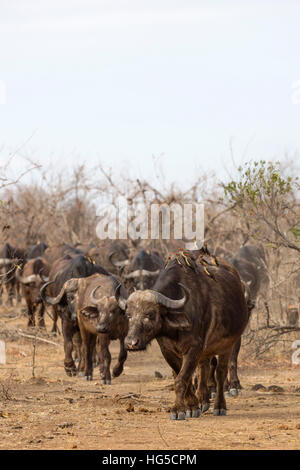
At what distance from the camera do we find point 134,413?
348 inches

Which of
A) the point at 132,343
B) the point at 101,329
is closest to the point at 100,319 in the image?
the point at 101,329

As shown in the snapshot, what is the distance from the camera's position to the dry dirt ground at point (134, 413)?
7105mm

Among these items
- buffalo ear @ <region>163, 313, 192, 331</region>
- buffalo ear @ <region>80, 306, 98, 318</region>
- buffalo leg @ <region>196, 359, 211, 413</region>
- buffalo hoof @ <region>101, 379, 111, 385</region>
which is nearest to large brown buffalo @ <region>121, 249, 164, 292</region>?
buffalo ear @ <region>80, 306, 98, 318</region>

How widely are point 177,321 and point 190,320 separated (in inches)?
5.4

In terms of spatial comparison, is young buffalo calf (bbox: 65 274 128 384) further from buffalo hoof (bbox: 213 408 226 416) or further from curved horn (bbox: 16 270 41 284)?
curved horn (bbox: 16 270 41 284)

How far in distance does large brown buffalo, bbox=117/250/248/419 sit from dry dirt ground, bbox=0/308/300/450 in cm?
37

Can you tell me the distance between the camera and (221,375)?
30.2 feet

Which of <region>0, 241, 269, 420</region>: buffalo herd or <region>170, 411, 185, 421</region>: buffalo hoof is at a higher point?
<region>0, 241, 269, 420</region>: buffalo herd

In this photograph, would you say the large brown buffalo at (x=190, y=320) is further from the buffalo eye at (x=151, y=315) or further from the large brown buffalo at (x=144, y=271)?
the large brown buffalo at (x=144, y=271)

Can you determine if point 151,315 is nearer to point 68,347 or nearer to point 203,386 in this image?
point 203,386

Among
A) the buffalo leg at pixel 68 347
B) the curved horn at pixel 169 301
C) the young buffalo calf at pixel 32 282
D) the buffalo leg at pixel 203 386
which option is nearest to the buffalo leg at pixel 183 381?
the curved horn at pixel 169 301

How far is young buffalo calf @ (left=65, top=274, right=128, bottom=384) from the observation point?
1178 cm

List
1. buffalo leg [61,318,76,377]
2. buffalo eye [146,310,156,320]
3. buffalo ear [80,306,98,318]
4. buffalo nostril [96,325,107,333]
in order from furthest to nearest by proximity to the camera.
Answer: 1. buffalo leg [61,318,76,377]
2. buffalo ear [80,306,98,318]
3. buffalo nostril [96,325,107,333]
4. buffalo eye [146,310,156,320]
